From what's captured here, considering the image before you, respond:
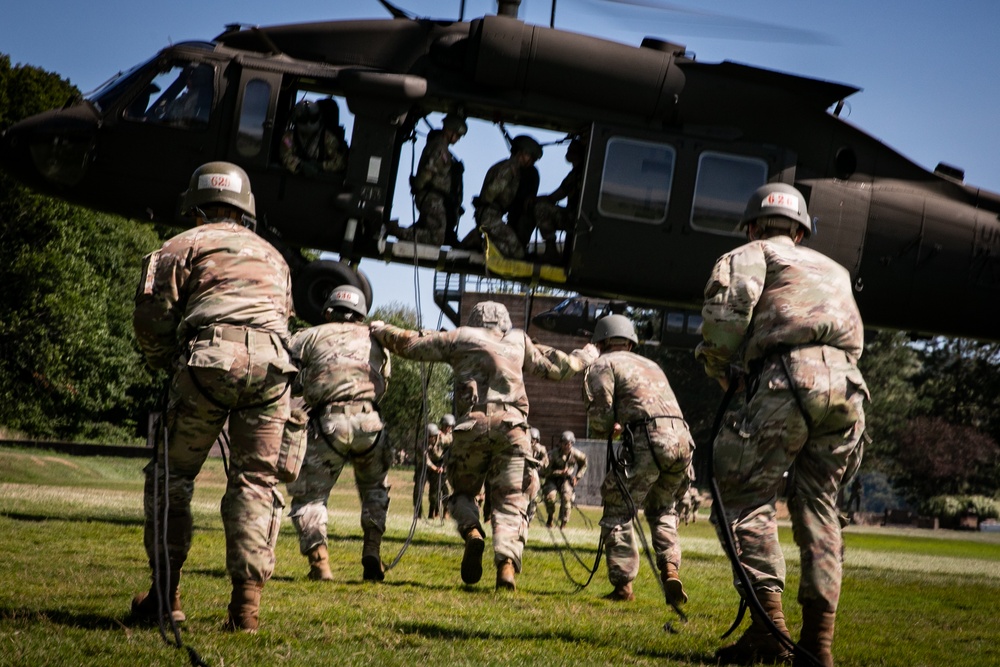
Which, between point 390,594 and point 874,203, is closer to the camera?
point 390,594

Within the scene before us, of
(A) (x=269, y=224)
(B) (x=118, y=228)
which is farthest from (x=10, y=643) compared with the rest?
(B) (x=118, y=228)

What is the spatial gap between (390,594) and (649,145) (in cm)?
725

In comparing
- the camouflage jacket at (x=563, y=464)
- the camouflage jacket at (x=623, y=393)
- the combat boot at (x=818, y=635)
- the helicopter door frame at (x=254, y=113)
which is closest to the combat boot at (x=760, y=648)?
the combat boot at (x=818, y=635)

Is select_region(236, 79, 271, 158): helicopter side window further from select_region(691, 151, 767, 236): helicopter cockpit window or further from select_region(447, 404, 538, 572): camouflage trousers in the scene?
select_region(447, 404, 538, 572): camouflage trousers

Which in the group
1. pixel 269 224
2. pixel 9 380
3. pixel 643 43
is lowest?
pixel 9 380

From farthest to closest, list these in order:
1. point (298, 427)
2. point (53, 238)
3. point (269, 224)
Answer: point (53, 238) < point (269, 224) < point (298, 427)

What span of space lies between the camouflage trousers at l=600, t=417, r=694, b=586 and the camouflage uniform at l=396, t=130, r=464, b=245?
198 inches

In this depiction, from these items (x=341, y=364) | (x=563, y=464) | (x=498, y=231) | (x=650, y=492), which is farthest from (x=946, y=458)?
(x=341, y=364)

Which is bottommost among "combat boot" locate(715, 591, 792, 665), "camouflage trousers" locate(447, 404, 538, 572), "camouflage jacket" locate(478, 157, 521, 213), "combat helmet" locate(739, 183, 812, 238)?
"combat boot" locate(715, 591, 792, 665)

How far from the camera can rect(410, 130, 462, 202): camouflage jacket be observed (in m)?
13.1

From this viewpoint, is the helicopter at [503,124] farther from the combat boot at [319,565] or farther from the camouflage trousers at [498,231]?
the combat boot at [319,565]

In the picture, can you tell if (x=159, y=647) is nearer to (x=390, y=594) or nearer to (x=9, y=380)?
(x=390, y=594)

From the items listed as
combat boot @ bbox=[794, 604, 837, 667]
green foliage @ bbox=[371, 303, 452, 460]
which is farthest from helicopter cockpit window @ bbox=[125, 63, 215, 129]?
green foliage @ bbox=[371, 303, 452, 460]

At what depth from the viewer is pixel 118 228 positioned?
39.1 meters
